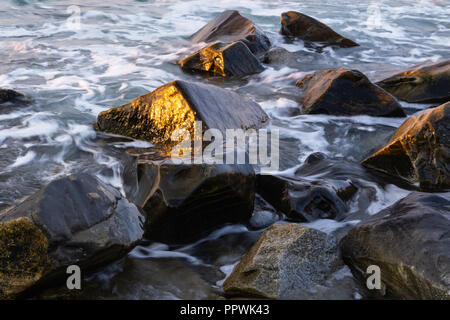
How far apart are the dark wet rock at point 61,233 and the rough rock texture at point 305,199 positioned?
963mm

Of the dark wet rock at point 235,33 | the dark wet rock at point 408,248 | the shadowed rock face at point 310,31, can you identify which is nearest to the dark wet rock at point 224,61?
the dark wet rock at point 235,33

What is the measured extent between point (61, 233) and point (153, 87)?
12.3 ft

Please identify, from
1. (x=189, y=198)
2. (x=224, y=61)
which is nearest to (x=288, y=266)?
(x=189, y=198)

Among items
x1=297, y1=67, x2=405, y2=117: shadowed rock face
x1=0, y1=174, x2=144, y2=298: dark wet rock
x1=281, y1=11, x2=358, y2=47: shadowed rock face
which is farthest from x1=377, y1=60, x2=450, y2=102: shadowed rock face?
x1=0, y1=174, x2=144, y2=298: dark wet rock

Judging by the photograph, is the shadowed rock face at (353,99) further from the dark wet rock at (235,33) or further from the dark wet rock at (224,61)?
the dark wet rock at (235,33)

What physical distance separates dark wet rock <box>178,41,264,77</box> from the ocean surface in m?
0.20

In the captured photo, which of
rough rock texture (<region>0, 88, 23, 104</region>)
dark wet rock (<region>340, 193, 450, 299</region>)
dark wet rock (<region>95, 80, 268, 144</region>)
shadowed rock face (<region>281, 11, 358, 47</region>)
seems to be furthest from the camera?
shadowed rock face (<region>281, 11, 358, 47</region>)

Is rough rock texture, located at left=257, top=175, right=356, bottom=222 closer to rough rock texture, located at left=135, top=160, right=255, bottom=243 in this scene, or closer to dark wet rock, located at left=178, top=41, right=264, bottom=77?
rough rock texture, located at left=135, top=160, right=255, bottom=243

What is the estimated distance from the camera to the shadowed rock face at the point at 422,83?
4703 millimetres

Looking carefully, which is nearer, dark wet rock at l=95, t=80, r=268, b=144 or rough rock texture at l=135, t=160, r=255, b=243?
rough rock texture at l=135, t=160, r=255, b=243

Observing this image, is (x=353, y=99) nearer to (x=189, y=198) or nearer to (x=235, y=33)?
(x=189, y=198)

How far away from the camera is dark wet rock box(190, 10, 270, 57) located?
7.03 m
